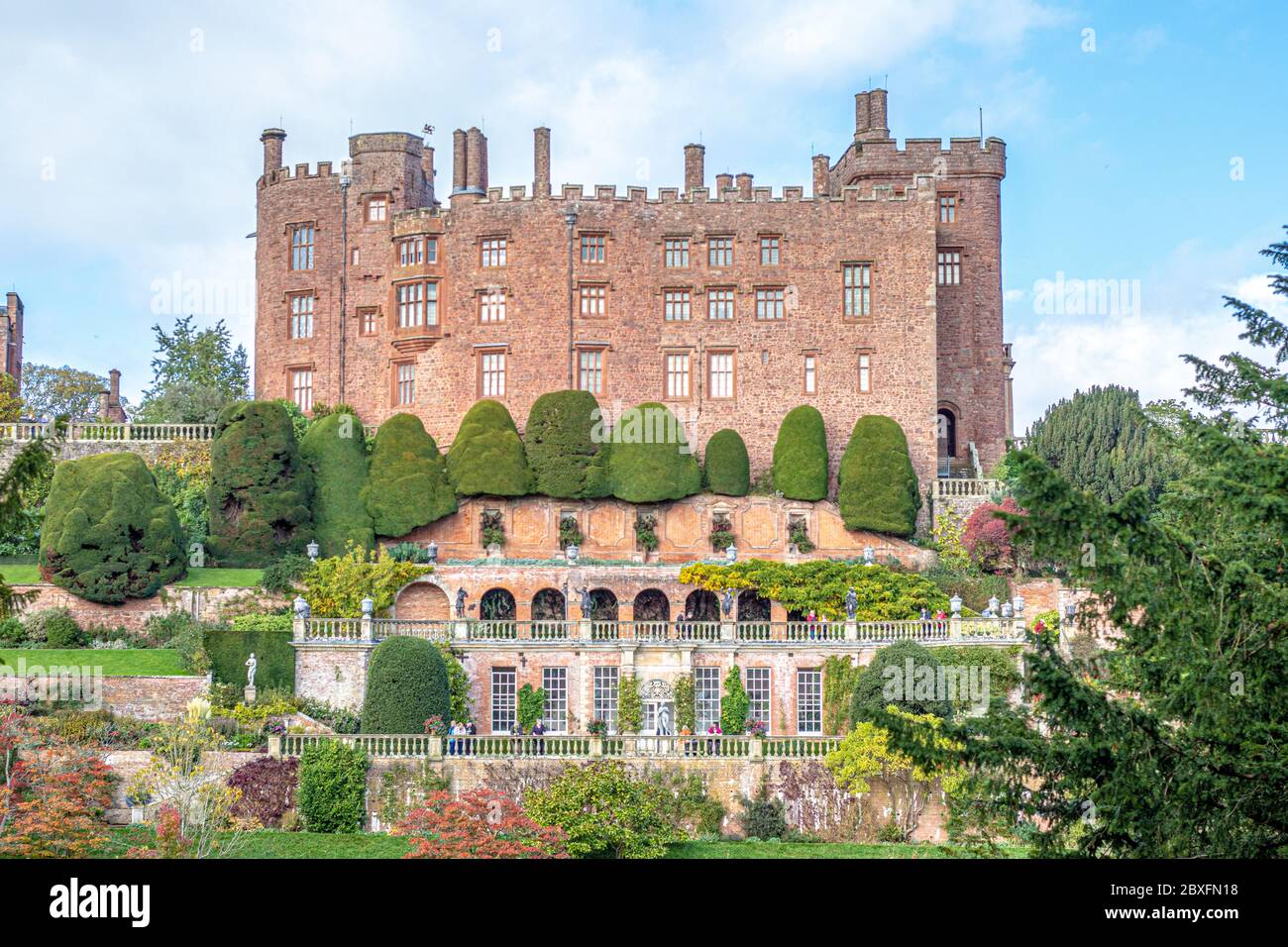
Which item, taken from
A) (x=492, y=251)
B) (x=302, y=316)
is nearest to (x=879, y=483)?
(x=492, y=251)

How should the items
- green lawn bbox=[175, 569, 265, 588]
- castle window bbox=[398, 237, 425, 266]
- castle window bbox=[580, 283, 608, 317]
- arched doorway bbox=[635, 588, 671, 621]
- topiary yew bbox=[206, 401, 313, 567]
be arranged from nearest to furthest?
green lawn bbox=[175, 569, 265, 588]
topiary yew bbox=[206, 401, 313, 567]
arched doorway bbox=[635, 588, 671, 621]
castle window bbox=[580, 283, 608, 317]
castle window bbox=[398, 237, 425, 266]

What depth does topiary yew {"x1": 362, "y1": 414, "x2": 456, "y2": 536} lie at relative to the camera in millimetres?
45719

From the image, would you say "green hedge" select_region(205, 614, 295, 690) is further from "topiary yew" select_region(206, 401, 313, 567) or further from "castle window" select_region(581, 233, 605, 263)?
"castle window" select_region(581, 233, 605, 263)

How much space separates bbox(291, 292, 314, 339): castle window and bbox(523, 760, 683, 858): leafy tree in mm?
26184

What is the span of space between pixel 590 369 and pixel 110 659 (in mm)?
20037

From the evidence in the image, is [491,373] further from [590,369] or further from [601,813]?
[601,813]

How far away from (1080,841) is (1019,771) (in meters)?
0.85

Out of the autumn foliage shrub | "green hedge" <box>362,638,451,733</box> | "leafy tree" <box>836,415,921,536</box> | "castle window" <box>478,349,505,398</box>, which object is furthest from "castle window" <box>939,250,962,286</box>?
the autumn foliage shrub

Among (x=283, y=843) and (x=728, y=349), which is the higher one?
(x=728, y=349)
